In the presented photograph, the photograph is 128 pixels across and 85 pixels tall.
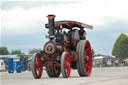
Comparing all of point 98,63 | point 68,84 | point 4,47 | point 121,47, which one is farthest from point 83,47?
point 4,47

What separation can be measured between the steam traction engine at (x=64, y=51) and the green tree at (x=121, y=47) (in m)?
90.5

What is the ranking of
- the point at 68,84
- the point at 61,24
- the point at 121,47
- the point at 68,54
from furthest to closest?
1. the point at 121,47
2. the point at 61,24
3. the point at 68,54
4. the point at 68,84

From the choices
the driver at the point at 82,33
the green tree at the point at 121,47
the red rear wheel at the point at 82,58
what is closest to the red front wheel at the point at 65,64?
the red rear wheel at the point at 82,58

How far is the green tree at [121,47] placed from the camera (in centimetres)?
10838

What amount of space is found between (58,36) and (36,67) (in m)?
1.91

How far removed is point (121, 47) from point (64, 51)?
96.4 meters

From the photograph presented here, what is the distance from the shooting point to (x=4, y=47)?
141 meters

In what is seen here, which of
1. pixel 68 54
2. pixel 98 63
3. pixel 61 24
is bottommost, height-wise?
pixel 98 63

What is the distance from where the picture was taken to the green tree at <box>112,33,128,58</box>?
108 metres

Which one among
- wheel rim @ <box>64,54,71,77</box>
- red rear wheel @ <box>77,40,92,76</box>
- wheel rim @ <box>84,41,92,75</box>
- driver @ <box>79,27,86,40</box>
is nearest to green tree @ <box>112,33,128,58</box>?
driver @ <box>79,27,86,40</box>

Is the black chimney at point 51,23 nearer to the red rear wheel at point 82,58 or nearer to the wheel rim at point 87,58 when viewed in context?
the red rear wheel at point 82,58

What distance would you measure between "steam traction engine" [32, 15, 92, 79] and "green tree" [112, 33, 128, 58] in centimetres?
9050

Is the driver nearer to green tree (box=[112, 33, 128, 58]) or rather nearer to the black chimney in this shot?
the black chimney

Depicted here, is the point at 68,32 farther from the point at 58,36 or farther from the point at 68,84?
the point at 68,84
